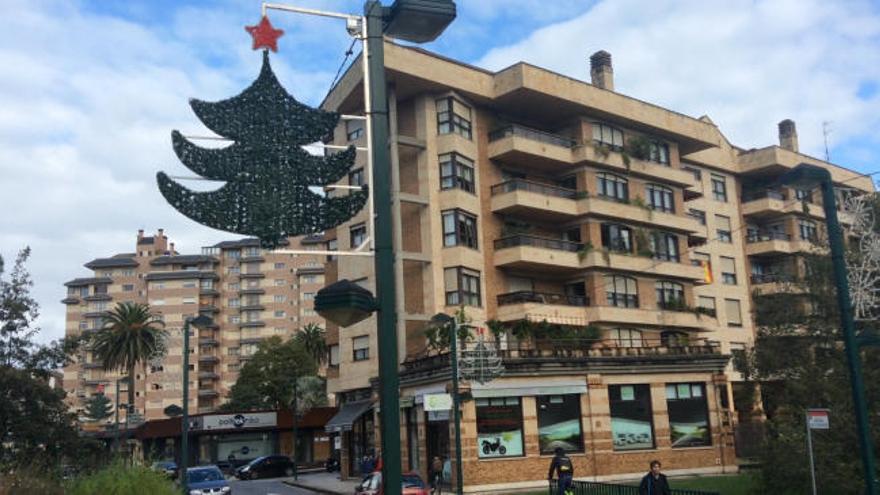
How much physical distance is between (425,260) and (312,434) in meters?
31.2

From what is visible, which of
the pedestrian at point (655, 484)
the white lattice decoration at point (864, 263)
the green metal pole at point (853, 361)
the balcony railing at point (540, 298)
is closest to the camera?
the green metal pole at point (853, 361)

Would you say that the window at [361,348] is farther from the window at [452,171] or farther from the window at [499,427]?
the window at [499,427]

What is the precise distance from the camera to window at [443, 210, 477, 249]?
4147cm

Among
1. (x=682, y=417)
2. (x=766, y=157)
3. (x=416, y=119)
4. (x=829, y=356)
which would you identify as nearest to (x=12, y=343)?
(x=416, y=119)

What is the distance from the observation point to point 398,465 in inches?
247

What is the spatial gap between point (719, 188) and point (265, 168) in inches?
2217

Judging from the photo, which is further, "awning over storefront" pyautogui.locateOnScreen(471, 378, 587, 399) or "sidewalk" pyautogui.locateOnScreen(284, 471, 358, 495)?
"sidewalk" pyautogui.locateOnScreen(284, 471, 358, 495)

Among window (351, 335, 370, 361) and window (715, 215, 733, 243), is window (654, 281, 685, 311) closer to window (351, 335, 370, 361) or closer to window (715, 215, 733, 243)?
window (715, 215, 733, 243)

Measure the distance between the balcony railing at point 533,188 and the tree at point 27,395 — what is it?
2289 centimetres

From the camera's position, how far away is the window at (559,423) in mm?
36469

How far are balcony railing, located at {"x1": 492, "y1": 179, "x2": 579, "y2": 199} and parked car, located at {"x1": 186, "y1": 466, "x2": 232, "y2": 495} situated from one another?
64.0ft

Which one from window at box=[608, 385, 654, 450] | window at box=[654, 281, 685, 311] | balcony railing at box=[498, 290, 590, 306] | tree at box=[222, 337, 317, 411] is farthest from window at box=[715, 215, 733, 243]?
tree at box=[222, 337, 317, 411]

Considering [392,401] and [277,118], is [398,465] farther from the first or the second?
[277,118]

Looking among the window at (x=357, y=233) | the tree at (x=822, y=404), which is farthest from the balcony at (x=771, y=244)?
the window at (x=357, y=233)
